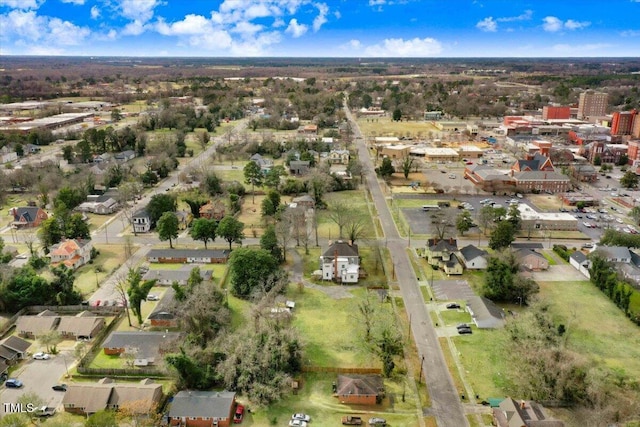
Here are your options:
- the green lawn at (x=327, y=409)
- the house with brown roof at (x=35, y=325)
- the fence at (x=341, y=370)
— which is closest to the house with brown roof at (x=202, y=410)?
the green lawn at (x=327, y=409)

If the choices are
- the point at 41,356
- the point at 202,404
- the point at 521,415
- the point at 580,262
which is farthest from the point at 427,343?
the point at 41,356

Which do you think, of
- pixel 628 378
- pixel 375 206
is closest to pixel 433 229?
pixel 375 206

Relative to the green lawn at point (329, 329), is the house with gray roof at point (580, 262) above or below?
above

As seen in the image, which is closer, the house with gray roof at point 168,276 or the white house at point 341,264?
the house with gray roof at point 168,276

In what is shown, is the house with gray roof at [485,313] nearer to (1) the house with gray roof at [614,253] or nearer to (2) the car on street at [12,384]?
(1) the house with gray roof at [614,253]

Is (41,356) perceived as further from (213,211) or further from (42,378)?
(213,211)

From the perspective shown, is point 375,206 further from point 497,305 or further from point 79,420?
point 79,420
